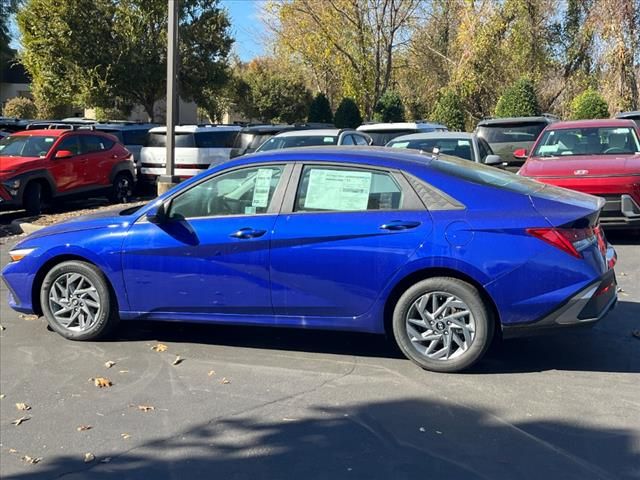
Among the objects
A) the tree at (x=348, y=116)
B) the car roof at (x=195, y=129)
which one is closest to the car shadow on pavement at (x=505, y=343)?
the car roof at (x=195, y=129)

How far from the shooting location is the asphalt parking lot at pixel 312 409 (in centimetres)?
378

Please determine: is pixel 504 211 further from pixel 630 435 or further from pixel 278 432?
pixel 278 432

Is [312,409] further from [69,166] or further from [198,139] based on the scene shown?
[198,139]

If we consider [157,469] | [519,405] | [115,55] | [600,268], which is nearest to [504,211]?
[600,268]

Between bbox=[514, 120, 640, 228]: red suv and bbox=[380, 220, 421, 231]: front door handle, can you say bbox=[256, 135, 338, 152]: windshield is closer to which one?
bbox=[514, 120, 640, 228]: red suv

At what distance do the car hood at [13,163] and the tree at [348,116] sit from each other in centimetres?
1453

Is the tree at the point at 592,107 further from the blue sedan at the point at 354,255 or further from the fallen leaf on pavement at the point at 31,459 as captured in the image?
the fallen leaf on pavement at the point at 31,459

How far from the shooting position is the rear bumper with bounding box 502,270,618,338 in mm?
4719

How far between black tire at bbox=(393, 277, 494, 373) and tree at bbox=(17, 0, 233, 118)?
20.4m

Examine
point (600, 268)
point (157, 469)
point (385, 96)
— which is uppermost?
point (385, 96)

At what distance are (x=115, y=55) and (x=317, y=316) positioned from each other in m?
20.5

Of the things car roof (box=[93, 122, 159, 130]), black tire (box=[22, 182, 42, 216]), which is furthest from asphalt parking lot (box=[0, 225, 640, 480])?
car roof (box=[93, 122, 159, 130])

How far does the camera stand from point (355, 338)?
594cm

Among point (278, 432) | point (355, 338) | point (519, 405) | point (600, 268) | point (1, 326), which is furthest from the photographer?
point (1, 326)
